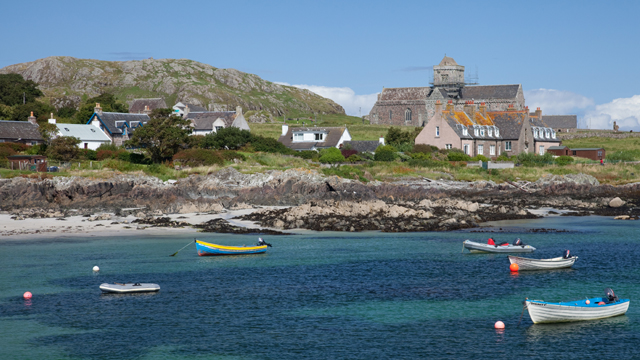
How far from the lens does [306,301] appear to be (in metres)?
25.2

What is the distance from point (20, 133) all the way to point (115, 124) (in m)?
19.4

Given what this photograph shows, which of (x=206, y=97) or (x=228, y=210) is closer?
(x=228, y=210)

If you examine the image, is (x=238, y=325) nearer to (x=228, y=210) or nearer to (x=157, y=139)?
(x=228, y=210)

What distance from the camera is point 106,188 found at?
181 feet

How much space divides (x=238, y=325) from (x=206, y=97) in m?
175

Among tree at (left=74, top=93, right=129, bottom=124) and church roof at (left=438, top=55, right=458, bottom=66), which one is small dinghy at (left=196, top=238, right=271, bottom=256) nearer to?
tree at (left=74, top=93, right=129, bottom=124)

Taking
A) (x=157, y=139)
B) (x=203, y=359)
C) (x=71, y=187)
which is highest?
(x=157, y=139)

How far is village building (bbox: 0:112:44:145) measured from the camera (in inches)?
2995

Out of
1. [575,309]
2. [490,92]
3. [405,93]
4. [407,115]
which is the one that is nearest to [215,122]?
[407,115]

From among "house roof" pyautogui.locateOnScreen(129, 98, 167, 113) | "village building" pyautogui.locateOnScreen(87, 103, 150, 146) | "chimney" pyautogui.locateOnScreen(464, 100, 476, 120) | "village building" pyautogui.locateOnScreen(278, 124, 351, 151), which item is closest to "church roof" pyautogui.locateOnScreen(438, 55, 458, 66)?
"chimney" pyautogui.locateOnScreen(464, 100, 476, 120)

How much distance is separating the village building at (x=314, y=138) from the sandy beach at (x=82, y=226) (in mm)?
49856

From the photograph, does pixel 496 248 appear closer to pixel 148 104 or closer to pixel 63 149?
pixel 63 149

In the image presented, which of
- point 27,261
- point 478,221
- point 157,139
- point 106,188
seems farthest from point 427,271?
point 157,139

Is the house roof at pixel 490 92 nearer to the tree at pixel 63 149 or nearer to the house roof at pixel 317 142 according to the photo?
the house roof at pixel 317 142
